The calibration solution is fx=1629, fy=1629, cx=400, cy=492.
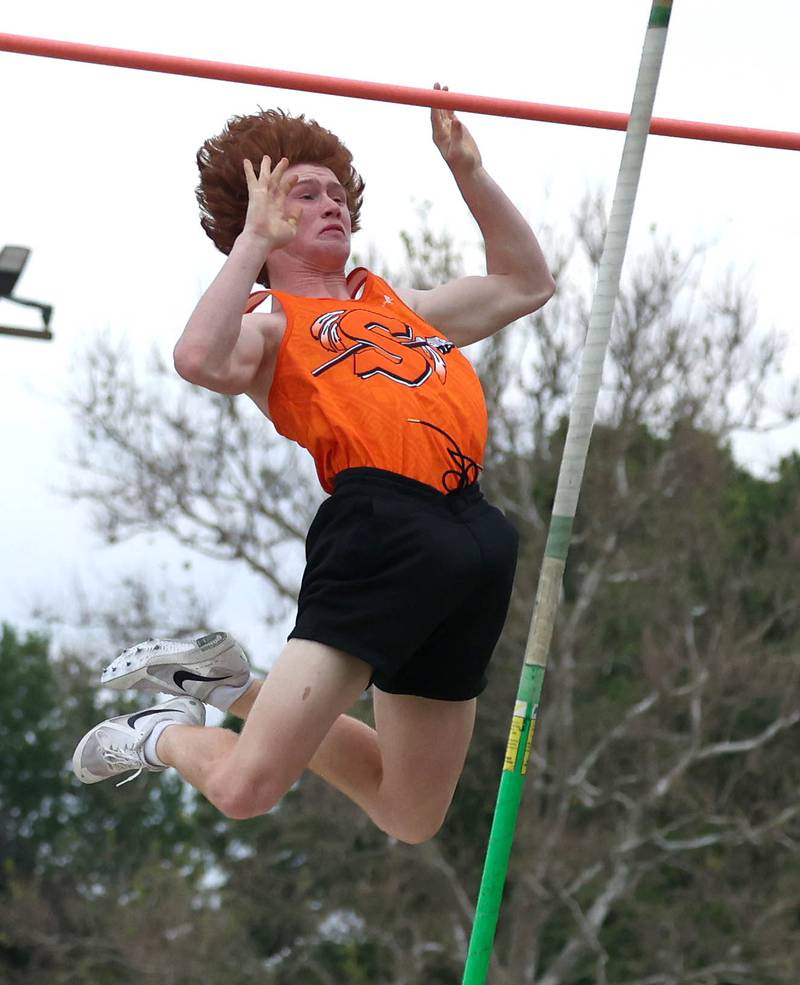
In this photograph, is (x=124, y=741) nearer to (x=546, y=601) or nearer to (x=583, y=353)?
(x=546, y=601)

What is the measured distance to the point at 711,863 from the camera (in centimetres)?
1548

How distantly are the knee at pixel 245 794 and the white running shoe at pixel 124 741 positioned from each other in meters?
0.31

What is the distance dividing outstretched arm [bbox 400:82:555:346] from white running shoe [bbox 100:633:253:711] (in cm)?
84

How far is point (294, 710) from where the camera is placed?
2902 mm

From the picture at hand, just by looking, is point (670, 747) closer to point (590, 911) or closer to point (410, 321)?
point (590, 911)

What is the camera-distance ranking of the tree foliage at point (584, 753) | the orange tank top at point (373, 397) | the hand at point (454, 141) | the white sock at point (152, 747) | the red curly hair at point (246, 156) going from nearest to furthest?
the orange tank top at point (373, 397)
the white sock at point (152, 747)
the red curly hair at point (246, 156)
the hand at point (454, 141)
the tree foliage at point (584, 753)

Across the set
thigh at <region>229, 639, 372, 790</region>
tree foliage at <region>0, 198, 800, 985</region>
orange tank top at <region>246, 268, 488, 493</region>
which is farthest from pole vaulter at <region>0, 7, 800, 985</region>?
tree foliage at <region>0, 198, 800, 985</region>

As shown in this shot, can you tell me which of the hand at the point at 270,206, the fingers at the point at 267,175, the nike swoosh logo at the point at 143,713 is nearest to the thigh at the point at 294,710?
the nike swoosh logo at the point at 143,713

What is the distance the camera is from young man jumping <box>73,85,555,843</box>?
296 cm

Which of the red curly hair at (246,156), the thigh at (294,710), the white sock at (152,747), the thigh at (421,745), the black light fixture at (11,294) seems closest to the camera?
the thigh at (294,710)

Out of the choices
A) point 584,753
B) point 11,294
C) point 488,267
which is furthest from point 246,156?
point 584,753

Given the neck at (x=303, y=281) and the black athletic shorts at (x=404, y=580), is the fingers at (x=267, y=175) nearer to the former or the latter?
the neck at (x=303, y=281)

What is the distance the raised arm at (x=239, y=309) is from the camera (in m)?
2.95

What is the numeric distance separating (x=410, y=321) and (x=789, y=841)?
496 inches
